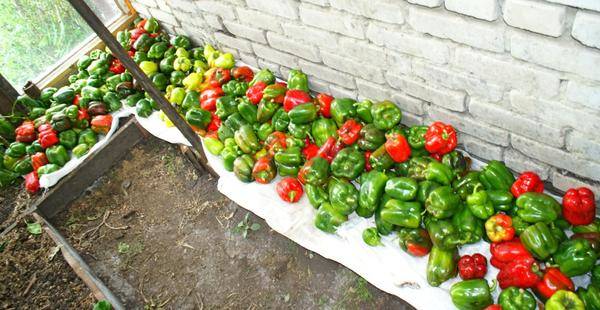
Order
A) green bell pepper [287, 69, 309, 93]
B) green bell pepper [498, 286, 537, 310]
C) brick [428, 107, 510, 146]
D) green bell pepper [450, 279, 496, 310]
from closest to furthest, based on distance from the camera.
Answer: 1. green bell pepper [498, 286, 537, 310]
2. green bell pepper [450, 279, 496, 310]
3. brick [428, 107, 510, 146]
4. green bell pepper [287, 69, 309, 93]

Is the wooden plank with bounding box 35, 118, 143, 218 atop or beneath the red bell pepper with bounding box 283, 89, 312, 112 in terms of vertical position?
beneath

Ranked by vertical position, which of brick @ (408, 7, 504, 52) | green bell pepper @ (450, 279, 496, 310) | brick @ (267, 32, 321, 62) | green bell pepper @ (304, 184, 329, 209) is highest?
brick @ (408, 7, 504, 52)

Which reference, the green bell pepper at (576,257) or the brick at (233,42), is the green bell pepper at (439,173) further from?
the brick at (233,42)

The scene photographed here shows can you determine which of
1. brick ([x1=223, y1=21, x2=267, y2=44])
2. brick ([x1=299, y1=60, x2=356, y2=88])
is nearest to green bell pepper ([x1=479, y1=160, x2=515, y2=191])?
brick ([x1=299, y1=60, x2=356, y2=88])

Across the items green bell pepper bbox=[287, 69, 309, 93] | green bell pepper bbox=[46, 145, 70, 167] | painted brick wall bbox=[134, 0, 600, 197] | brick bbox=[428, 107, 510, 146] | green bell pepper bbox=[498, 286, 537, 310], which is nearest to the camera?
painted brick wall bbox=[134, 0, 600, 197]

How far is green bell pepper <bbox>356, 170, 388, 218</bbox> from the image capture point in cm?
312

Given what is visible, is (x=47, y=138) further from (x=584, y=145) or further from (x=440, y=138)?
(x=584, y=145)

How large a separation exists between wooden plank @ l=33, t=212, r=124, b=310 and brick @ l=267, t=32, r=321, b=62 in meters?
2.52

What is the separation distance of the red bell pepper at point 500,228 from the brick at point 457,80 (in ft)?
2.35

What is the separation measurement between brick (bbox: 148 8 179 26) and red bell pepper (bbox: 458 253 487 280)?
395 centimetres

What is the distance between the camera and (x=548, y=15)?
6.58 feet

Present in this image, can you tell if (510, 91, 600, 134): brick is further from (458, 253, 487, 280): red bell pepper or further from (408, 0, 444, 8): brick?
(458, 253, 487, 280): red bell pepper

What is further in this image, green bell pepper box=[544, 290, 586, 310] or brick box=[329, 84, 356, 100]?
brick box=[329, 84, 356, 100]

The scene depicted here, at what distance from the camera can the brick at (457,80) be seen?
8.47 feet
